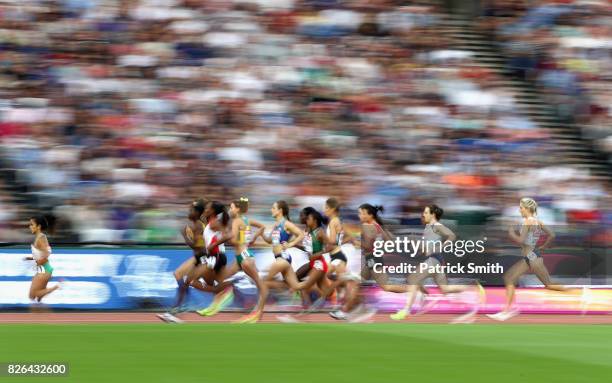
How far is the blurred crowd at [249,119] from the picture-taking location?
828 inches

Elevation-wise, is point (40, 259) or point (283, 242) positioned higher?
point (283, 242)

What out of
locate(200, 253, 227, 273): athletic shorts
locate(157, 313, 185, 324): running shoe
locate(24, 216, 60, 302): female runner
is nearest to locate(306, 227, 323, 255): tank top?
locate(200, 253, 227, 273): athletic shorts

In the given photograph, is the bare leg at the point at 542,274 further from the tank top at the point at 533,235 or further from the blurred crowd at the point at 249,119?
the blurred crowd at the point at 249,119

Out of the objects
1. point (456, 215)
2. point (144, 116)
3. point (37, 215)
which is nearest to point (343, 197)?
point (456, 215)

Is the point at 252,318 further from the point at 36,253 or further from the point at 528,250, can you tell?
the point at 528,250

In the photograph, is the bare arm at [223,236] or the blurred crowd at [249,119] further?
the blurred crowd at [249,119]

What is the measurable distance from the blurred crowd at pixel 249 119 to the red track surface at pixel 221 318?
1.45 m

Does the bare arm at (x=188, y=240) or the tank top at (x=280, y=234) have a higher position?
the tank top at (x=280, y=234)

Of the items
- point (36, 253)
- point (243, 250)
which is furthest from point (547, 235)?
point (36, 253)

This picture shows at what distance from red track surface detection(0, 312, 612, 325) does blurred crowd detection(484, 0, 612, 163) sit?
5137mm

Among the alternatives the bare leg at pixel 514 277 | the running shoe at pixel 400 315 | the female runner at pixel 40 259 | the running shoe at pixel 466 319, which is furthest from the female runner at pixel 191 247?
the bare leg at pixel 514 277

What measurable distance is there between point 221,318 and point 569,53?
946 centimetres

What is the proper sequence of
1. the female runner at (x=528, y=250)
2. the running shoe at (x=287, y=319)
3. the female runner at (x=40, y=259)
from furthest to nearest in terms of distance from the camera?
the female runner at (x=528, y=250)
the female runner at (x=40, y=259)
the running shoe at (x=287, y=319)

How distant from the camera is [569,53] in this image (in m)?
24.3
